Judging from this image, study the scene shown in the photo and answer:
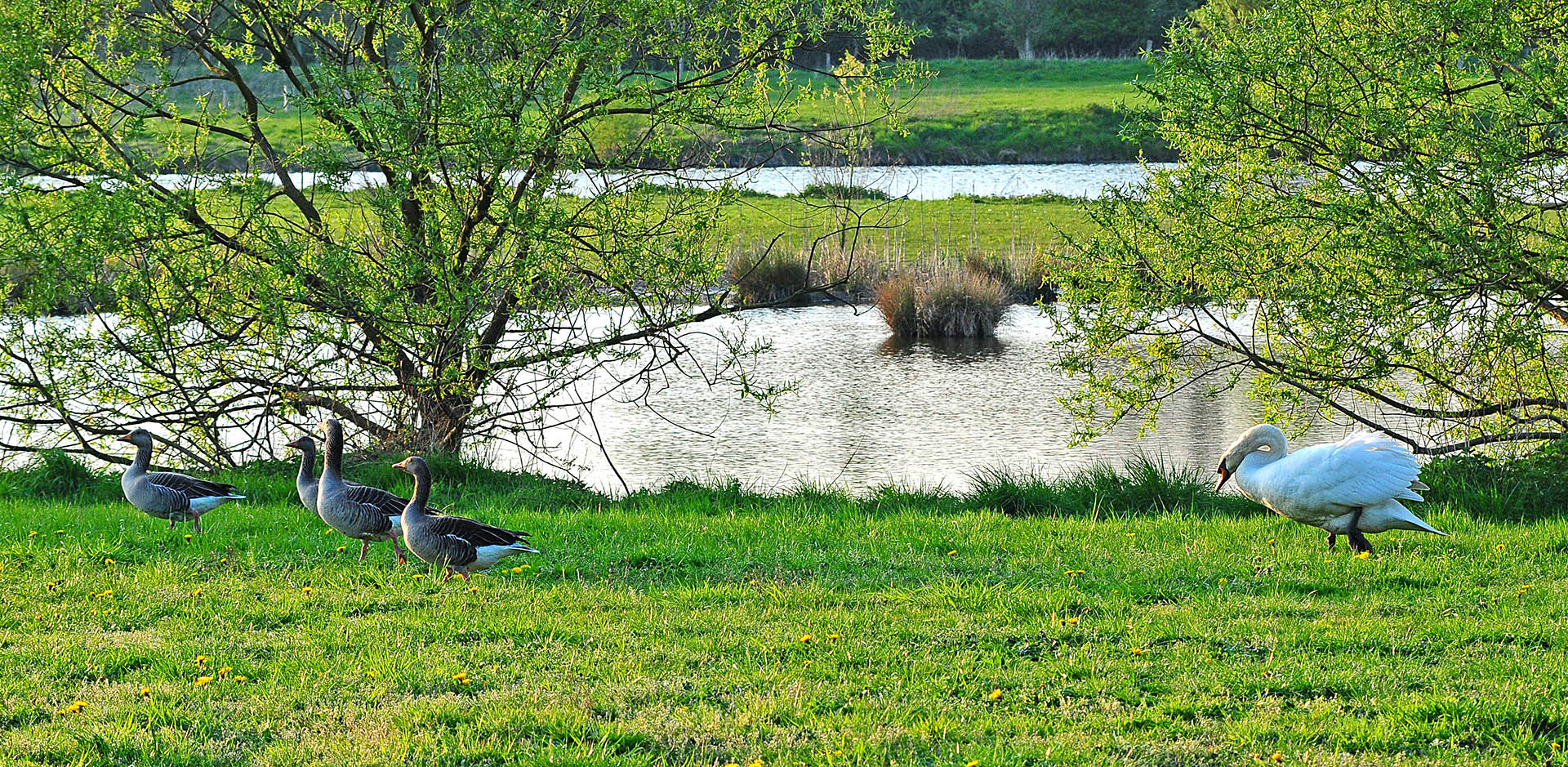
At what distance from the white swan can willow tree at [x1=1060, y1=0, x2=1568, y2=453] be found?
7.06 feet

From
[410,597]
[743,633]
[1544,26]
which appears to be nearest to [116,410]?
[410,597]

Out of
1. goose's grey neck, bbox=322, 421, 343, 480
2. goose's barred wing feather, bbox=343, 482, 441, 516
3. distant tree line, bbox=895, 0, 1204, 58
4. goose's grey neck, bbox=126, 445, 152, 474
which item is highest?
distant tree line, bbox=895, 0, 1204, 58

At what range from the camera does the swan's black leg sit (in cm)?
850

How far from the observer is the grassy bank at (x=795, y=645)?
16.9 ft

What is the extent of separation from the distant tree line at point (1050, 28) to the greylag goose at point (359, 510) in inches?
2553

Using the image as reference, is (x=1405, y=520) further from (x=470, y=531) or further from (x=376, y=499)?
(x=376, y=499)

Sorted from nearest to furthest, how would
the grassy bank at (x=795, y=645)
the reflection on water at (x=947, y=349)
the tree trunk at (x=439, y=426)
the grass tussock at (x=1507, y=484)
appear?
the grassy bank at (x=795, y=645)
the grass tussock at (x=1507, y=484)
the tree trunk at (x=439, y=426)
the reflection on water at (x=947, y=349)

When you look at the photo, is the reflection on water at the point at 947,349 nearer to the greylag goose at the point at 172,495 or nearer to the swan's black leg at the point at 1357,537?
the swan's black leg at the point at 1357,537

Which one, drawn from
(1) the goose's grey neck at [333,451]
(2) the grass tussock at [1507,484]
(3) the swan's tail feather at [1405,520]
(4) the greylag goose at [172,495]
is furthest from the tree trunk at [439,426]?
(2) the grass tussock at [1507,484]

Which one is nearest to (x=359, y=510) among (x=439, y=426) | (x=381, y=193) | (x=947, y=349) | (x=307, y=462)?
(x=307, y=462)

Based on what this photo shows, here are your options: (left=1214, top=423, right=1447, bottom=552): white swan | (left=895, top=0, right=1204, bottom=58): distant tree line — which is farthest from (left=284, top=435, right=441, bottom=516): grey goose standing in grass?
(left=895, top=0, right=1204, bottom=58): distant tree line

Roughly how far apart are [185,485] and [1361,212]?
28.6 ft

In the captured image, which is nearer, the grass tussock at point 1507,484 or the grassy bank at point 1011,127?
the grass tussock at point 1507,484

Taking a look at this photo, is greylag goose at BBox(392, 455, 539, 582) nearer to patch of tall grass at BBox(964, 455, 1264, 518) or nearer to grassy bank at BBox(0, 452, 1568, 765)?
grassy bank at BBox(0, 452, 1568, 765)
